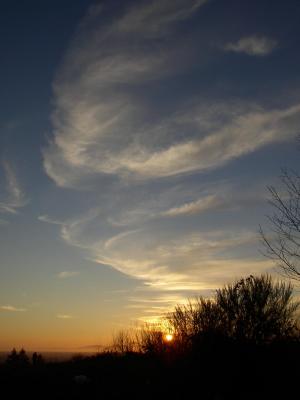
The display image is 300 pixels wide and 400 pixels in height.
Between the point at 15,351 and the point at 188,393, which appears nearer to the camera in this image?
the point at 188,393

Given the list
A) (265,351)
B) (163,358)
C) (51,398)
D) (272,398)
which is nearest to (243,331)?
(265,351)

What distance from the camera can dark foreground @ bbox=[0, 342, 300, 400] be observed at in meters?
15.4

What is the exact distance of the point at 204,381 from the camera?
53.6 feet

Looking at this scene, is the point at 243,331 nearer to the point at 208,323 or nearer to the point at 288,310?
the point at 208,323

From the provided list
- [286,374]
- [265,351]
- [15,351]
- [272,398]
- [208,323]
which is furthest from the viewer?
[15,351]

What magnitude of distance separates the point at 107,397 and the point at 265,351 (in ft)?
21.4

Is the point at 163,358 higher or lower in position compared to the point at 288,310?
lower

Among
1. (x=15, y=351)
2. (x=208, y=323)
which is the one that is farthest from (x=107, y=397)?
(x=15, y=351)

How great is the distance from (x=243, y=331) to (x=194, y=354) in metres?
2.28

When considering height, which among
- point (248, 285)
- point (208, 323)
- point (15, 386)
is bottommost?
point (15, 386)

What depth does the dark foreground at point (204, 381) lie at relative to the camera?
15359mm

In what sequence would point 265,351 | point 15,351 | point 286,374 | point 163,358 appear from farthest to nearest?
1. point 15,351
2. point 163,358
3. point 265,351
4. point 286,374

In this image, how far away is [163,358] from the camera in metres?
21.6

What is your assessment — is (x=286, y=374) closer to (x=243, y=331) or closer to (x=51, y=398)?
(x=243, y=331)
